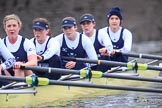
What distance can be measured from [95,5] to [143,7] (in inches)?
71.5

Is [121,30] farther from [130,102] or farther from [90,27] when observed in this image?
[130,102]

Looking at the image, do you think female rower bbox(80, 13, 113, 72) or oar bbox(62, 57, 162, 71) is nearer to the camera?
oar bbox(62, 57, 162, 71)

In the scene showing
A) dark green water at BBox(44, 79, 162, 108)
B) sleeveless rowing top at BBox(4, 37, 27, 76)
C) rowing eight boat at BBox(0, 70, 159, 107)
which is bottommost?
dark green water at BBox(44, 79, 162, 108)

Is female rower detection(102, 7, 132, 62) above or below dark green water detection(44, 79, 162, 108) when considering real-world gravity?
above

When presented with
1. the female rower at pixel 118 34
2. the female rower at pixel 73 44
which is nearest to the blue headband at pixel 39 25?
the female rower at pixel 73 44

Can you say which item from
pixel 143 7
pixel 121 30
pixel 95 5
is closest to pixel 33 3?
pixel 95 5

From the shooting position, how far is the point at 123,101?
8.30 metres

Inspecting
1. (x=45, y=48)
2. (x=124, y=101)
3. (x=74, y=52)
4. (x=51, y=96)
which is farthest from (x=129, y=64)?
(x=51, y=96)

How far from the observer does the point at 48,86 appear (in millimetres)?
7840

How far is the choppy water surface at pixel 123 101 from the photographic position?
7879 mm

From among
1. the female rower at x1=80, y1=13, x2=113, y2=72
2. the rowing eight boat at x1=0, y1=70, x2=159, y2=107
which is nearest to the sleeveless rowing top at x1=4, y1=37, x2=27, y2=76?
the rowing eight boat at x1=0, y1=70, x2=159, y2=107

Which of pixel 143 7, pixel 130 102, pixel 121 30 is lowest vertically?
pixel 130 102

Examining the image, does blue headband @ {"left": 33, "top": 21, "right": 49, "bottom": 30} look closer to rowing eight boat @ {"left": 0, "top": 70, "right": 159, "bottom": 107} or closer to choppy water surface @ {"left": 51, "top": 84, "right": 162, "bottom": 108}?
rowing eight boat @ {"left": 0, "top": 70, "right": 159, "bottom": 107}

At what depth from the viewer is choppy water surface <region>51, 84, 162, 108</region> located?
7.88 metres
